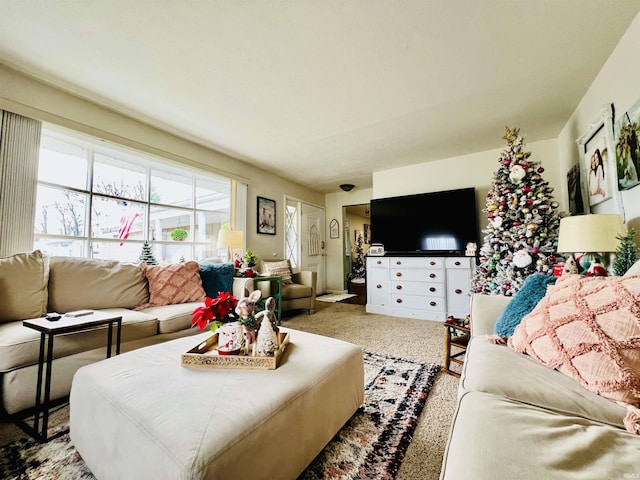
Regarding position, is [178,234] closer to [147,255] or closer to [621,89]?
[147,255]

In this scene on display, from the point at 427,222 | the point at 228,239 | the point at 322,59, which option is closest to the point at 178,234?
the point at 228,239

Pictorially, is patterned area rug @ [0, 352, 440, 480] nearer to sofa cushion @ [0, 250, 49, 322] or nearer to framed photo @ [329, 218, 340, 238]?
sofa cushion @ [0, 250, 49, 322]

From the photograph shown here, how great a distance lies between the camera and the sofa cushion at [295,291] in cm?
369

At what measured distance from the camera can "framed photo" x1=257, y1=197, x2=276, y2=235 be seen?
435cm

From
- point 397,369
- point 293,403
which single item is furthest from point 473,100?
point 293,403

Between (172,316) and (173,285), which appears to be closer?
(172,316)

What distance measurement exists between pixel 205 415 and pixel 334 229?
5.29 metres

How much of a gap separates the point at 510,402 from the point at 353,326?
254 cm

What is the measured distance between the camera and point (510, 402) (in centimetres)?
77

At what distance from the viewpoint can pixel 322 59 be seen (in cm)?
194

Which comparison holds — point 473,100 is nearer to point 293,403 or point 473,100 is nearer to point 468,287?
point 468,287

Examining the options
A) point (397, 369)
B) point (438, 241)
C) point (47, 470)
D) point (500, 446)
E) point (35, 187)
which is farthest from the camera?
point (438, 241)

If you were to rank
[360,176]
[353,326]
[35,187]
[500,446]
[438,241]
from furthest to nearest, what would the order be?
[360,176]
[438,241]
[353,326]
[35,187]
[500,446]

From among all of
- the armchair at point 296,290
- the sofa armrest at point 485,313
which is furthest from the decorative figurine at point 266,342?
the armchair at point 296,290
